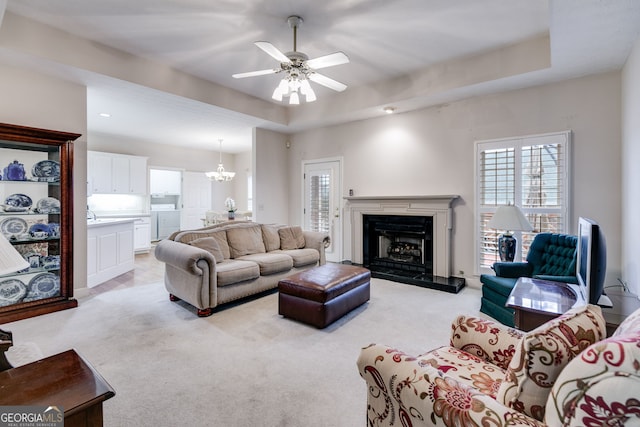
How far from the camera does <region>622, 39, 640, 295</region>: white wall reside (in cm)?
267

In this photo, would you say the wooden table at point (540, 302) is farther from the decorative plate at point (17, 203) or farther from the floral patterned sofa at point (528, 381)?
the decorative plate at point (17, 203)

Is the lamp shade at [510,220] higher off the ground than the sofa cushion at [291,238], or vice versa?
the lamp shade at [510,220]

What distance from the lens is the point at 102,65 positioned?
3525mm

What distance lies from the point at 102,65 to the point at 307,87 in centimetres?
244

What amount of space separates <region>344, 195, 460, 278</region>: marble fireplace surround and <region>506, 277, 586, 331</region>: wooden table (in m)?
2.00

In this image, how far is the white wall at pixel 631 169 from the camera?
2.67 meters

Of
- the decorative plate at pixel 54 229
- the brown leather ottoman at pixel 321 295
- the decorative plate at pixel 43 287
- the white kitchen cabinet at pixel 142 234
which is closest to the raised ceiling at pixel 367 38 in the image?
the decorative plate at pixel 54 229

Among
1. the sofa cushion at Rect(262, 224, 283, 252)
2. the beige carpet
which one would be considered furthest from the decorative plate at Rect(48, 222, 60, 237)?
the sofa cushion at Rect(262, 224, 283, 252)

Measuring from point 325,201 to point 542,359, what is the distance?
528 centimetres

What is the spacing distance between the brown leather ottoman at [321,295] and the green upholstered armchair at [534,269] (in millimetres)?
1340

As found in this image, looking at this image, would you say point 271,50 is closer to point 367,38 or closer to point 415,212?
point 367,38

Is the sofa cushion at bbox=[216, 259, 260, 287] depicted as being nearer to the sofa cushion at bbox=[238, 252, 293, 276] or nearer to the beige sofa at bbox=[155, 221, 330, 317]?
the beige sofa at bbox=[155, 221, 330, 317]

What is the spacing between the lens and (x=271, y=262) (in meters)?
3.98

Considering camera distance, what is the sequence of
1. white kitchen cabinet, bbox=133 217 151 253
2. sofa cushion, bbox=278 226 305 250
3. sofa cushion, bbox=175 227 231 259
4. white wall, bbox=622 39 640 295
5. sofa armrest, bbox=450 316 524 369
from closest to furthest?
sofa armrest, bbox=450 316 524 369, white wall, bbox=622 39 640 295, sofa cushion, bbox=175 227 231 259, sofa cushion, bbox=278 226 305 250, white kitchen cabinet, bbox=133 217 151 253
